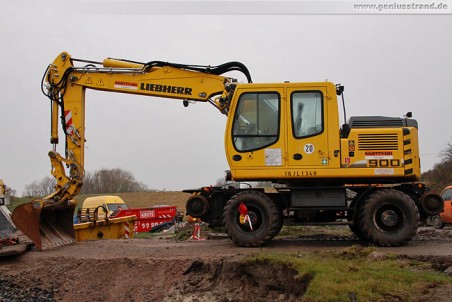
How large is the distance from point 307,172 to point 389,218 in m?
1.92

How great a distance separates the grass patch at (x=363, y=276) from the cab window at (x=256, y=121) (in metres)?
2.91

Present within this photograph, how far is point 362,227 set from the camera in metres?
9.94

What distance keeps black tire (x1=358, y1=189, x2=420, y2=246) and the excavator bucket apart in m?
6.64

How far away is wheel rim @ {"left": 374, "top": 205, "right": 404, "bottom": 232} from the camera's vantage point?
9930mm

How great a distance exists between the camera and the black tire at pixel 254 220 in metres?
9.98

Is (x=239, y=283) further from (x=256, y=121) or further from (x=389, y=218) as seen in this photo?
Result: (x=389, y=218)

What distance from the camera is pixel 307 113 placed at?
10.1 m

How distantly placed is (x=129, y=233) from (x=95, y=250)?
5705mm

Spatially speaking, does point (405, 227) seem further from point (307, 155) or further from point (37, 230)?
point (37, 230)

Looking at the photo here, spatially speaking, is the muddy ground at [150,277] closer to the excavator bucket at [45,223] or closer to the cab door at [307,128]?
the excavator bucket at [45,223]

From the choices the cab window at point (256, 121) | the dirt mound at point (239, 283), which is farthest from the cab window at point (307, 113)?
the dirt mound at point (239, 283)

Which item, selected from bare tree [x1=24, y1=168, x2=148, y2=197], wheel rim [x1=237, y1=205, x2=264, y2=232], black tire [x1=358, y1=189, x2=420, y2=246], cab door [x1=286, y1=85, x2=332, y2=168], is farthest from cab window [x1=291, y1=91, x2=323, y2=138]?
bare tree [x1=24, y1=168, x2=148, y2=197]

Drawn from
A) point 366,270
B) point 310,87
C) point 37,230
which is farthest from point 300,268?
point 37,230

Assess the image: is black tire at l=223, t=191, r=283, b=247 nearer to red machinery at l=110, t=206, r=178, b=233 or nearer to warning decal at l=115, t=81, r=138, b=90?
warning decal at l=115, t=81, r=138, b=90
